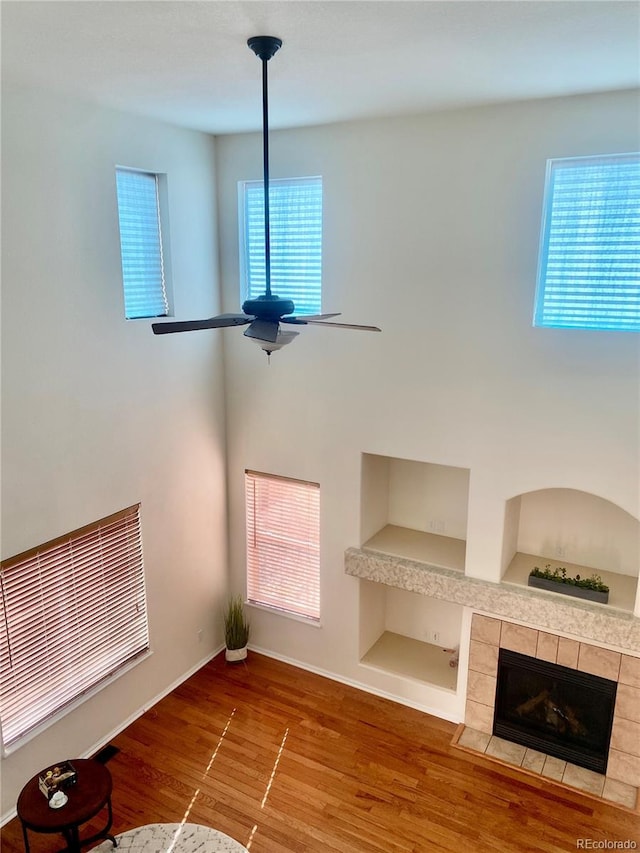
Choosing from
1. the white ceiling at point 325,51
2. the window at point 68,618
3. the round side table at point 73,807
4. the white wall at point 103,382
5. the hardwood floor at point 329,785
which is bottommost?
the hardwood floor at point 329,785

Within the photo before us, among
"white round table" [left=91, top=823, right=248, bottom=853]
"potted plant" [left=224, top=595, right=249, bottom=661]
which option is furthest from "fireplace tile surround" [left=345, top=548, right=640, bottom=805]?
"white round table" [left=91, top=823, right=248, bottom=853]

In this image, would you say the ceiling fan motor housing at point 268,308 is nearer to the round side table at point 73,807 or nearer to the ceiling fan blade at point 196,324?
the ceiling fan blade at point 196,324

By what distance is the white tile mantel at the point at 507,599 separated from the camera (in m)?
4.80

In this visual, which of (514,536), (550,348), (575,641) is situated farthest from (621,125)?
(575,641)

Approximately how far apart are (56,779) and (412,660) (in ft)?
11.1

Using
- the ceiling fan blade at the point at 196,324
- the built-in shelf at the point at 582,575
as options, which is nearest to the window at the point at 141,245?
the ceiling fan blade at the point at 196,324

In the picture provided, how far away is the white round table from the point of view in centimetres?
439

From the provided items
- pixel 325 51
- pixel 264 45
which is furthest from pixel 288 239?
pixel 264 45

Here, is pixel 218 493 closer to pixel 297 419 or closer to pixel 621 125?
pixel 297 419

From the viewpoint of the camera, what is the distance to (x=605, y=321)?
4.65 metres

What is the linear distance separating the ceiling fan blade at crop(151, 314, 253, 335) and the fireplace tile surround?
10.6ft

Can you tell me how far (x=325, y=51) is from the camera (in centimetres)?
338

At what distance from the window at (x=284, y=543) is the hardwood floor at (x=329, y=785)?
0.93m

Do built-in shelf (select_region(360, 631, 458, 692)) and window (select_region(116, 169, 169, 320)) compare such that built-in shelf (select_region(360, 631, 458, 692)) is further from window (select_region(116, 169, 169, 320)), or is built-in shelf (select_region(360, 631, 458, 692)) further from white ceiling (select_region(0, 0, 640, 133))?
white ceiling (select_region(0, 0, 640, 133))
